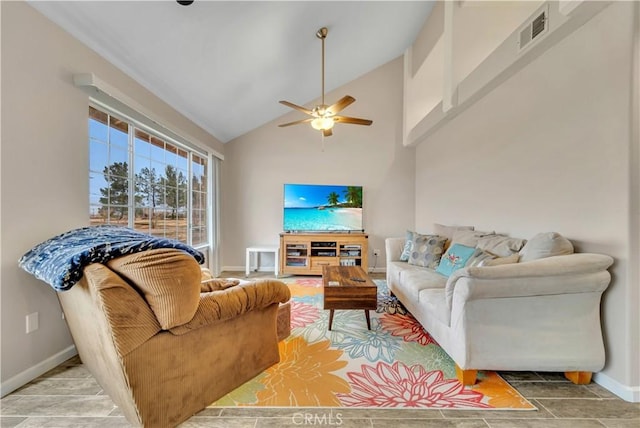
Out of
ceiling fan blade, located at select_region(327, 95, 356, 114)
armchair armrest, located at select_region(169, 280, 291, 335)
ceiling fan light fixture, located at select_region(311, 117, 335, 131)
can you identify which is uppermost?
ceiling fan blade, located at select_region(327, 95, 356, 114)

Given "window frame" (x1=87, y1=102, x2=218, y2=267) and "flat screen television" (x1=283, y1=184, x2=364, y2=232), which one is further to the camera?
"flat screen television" (x1=283, y1=184, x2=364, y2=232)

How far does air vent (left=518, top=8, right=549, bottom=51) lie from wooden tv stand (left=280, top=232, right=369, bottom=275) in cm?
321

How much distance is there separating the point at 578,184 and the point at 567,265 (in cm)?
69

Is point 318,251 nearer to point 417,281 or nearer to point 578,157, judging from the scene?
point 417,281

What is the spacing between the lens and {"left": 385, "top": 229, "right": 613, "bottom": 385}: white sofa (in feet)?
5.45

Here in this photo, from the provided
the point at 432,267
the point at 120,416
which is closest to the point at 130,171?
the point at 120,416

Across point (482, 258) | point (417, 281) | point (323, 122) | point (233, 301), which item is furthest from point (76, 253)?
point (482, 258)

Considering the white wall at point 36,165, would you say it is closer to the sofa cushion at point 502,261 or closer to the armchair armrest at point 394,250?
the sofa cushion at point 502,261

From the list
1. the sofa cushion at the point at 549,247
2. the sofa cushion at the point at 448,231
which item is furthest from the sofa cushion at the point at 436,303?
the sofa cushion at the point at 448,231

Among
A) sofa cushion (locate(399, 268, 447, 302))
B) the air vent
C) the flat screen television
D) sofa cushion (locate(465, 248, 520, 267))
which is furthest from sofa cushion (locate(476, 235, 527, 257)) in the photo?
the flat screen television

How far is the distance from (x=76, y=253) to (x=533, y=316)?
2568mm

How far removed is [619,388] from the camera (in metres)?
1.65

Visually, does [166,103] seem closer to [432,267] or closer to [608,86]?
[432,267]

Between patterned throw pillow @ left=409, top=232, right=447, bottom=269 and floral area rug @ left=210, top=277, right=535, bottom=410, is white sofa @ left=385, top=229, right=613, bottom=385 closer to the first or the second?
floral area rug @ left=210, top=277, right=535, bottom=410
